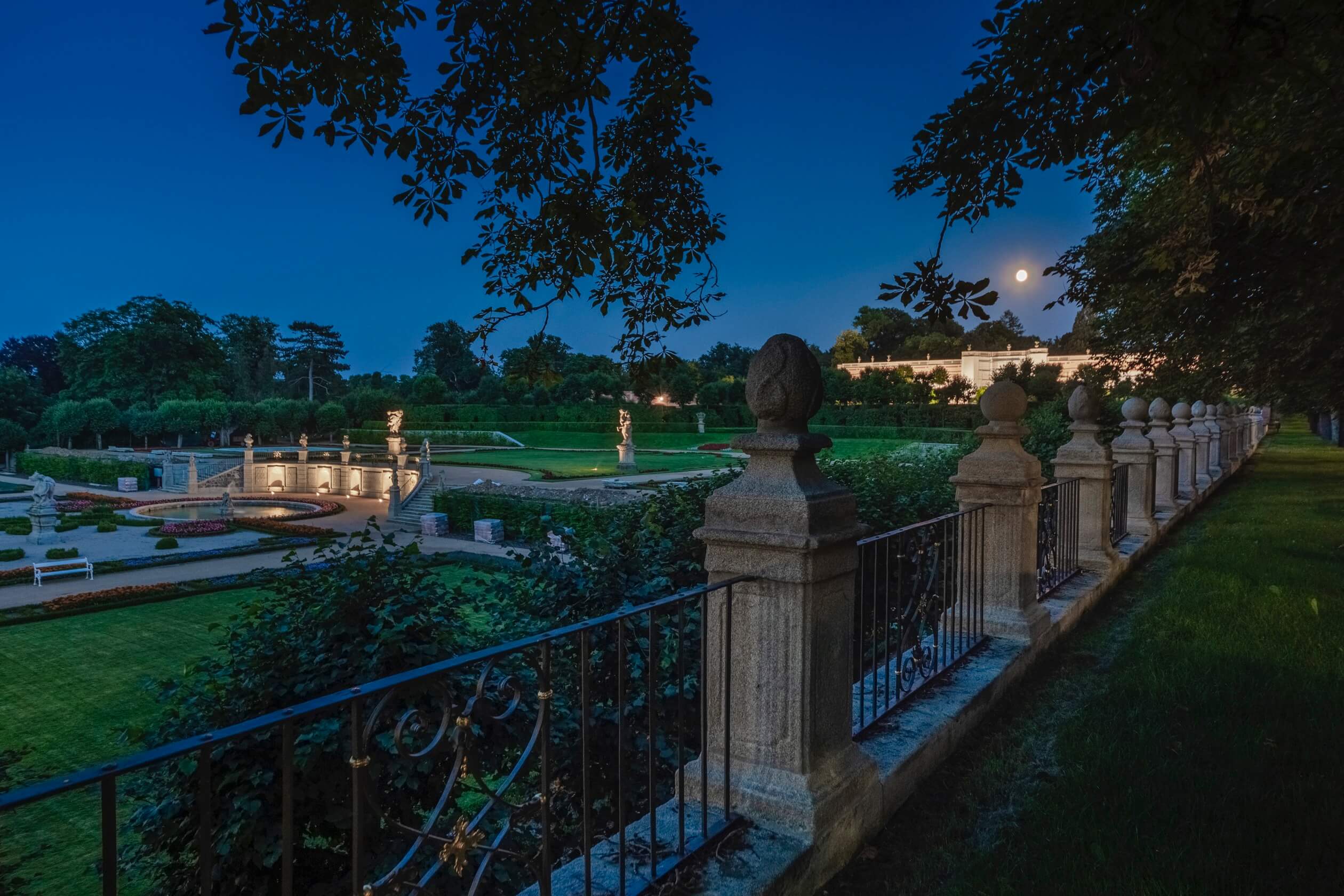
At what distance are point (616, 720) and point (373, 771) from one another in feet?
4.57

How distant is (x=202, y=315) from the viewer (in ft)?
221

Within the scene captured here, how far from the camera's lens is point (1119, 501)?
841 centimetres

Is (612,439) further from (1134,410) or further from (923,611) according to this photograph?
(923,611)

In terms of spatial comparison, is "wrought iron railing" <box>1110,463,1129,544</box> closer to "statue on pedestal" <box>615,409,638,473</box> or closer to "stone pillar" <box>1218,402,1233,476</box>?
"stone pillar" <box>1218,402,1233,476</box>

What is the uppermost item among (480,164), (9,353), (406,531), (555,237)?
(9,353)

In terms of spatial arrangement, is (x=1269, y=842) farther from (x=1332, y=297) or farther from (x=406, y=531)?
(x=406, y=531)

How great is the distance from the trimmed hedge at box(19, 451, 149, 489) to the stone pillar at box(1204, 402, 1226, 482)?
139 ft

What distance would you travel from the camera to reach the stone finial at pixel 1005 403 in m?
4.98

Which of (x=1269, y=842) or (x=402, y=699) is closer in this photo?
(x=1269, y=842)

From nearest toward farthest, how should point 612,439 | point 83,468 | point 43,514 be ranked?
point 43,514, point 83,468, point 612,439

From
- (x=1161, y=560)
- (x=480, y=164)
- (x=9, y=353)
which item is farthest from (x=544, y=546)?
(x=9, y=353)

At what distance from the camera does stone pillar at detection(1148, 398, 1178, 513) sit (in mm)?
11000

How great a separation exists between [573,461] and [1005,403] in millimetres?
35689

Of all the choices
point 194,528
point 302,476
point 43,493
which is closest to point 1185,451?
point 194,528
